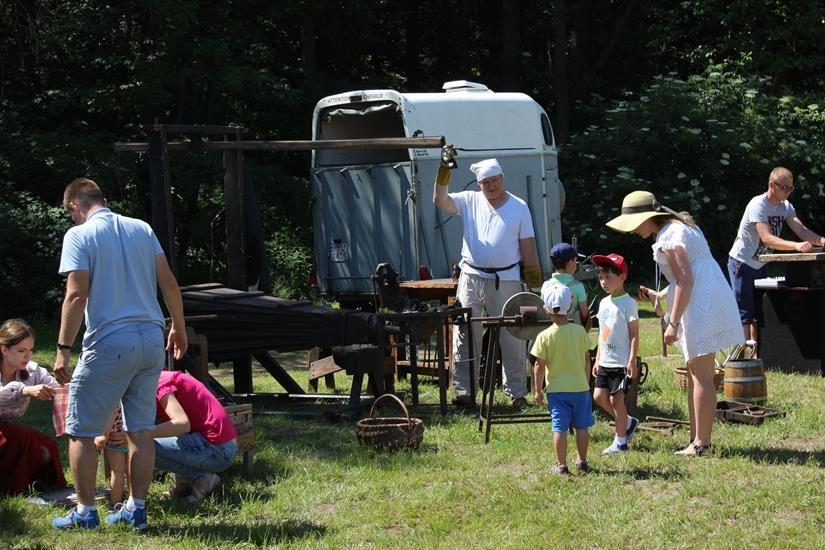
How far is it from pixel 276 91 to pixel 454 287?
9762 millimetres

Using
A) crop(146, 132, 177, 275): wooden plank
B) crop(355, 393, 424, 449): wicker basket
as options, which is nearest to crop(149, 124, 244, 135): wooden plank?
crop(146, 132, 177, 275): wooden plank

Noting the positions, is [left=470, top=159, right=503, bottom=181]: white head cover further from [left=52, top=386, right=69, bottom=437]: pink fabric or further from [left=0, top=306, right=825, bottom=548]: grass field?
[left=52, top=386, right=69, bottom=437]: pink fabric

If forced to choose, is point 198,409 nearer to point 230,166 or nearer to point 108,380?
point 108,380

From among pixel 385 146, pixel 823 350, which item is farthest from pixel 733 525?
pixel 823 350

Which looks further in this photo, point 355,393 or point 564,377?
point 355,393

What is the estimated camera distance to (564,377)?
6281 mm

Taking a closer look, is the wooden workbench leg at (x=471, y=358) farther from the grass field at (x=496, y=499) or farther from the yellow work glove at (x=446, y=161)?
the yellow work glove at (x=446, y=161)

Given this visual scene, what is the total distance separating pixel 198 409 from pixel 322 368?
3586mm

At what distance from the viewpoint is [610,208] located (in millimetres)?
20312

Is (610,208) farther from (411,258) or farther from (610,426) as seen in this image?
(610,426)

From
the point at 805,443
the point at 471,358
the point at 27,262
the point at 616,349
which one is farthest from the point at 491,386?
the point at 27,262

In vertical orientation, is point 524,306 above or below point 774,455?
above

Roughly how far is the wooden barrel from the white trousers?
4.83 ft

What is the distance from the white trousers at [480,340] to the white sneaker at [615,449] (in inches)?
64.4
